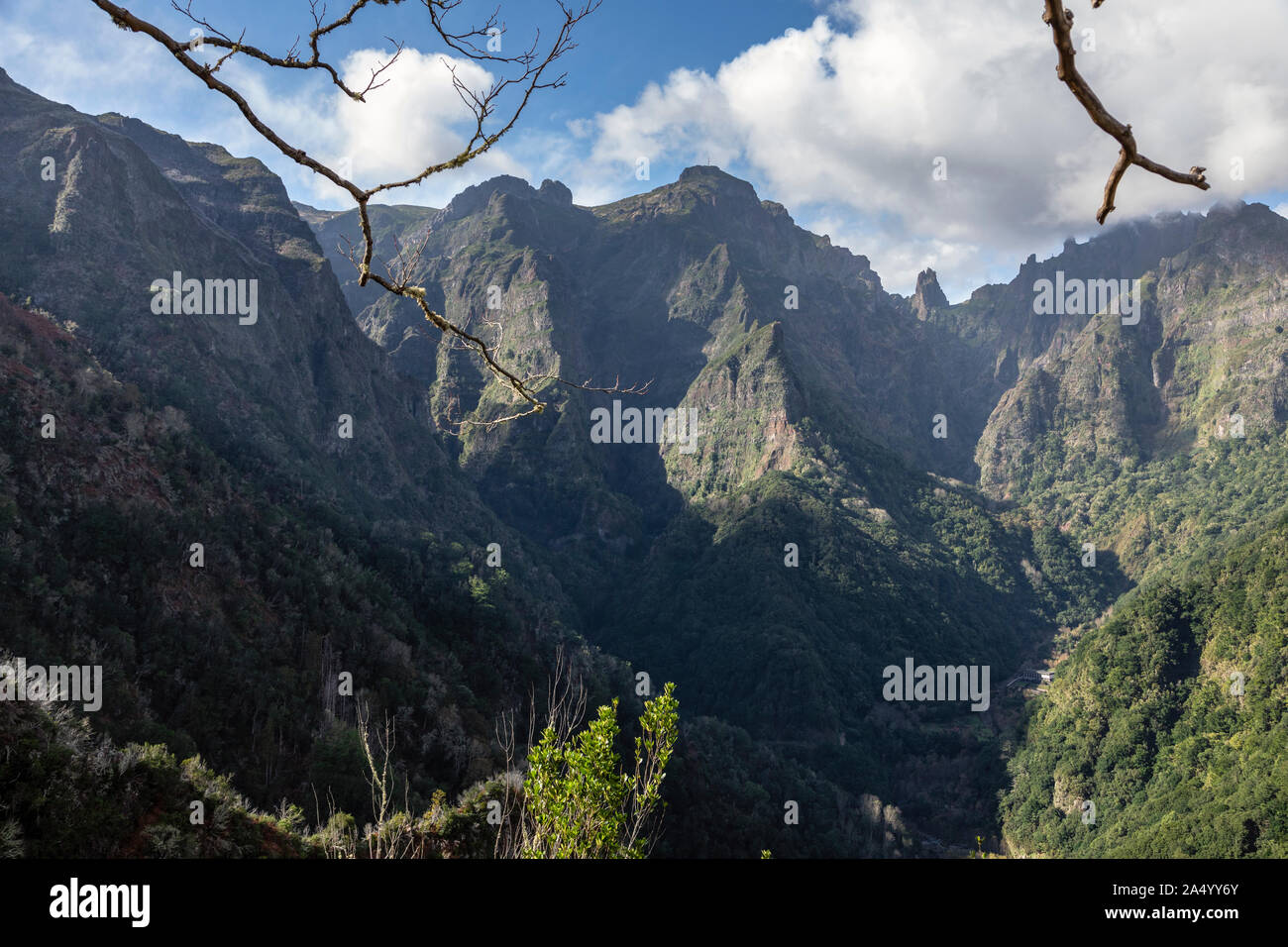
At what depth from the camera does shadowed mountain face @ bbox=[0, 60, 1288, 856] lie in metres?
31.4

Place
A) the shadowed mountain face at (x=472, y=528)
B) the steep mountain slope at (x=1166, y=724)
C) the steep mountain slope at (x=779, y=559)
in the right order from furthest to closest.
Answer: the steep mountain slope at (x=779, y=559) → the steep mountain slope at (x=1166, y=724) → the shadowed mountain face at (x=472, y=528)

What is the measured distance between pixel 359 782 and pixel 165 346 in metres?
66.9

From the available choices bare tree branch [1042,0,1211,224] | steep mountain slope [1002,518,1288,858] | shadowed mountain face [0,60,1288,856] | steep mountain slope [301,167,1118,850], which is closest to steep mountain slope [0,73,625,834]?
shadowed mountain face [0,60,1288,856]

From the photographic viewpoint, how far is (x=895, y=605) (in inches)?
4835

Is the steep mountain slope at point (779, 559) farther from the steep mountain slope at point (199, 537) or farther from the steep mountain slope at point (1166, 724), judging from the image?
the steep mountain slope at point (199, 537)

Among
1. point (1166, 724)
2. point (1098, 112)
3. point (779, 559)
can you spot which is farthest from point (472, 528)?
point (1098, 112)

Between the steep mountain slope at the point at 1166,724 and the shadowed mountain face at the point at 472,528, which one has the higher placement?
the shadowed mountain face at the point at 472,528

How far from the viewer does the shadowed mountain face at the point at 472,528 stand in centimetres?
3142

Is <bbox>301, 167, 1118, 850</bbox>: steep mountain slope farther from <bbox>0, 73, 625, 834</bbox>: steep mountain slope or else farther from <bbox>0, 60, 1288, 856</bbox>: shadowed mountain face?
<bbox>0, 73, 625, 834</bbox>: steep mountain slope

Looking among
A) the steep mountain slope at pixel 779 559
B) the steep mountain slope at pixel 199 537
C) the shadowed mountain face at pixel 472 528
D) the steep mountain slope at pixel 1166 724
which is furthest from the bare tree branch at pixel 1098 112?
the steep mountain slope at pixel 779 559
